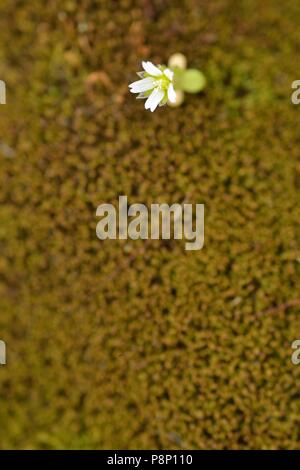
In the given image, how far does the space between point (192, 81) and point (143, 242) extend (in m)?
0.50

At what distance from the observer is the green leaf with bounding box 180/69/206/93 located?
1.91 meters

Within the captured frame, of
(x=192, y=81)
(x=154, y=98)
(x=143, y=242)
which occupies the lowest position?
(x=143, y=242)

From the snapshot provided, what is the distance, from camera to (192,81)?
192 centimetres

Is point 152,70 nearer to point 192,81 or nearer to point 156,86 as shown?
point 156,86

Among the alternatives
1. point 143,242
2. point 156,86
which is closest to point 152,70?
point 156,86

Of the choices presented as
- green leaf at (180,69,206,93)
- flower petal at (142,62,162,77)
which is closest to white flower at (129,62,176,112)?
flower petal at (142,62,162,77)

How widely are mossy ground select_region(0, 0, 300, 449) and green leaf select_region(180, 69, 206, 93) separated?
3 cm

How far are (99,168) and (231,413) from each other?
2.71ft

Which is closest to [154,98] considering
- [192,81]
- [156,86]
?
[156,86]

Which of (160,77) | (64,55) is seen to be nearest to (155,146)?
(64,55)

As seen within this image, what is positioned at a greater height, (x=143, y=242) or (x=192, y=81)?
(x=192, y=81)

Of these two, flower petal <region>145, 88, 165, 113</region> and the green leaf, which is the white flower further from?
the green leaf

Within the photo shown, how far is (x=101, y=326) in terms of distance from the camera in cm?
200

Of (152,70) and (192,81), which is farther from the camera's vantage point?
(192,81)
